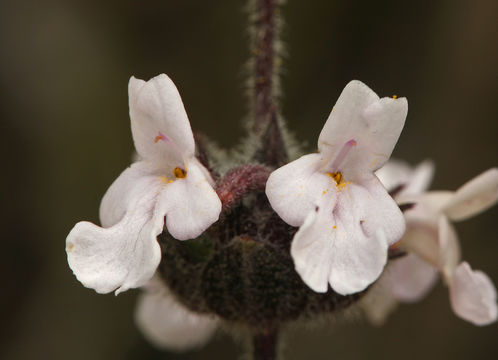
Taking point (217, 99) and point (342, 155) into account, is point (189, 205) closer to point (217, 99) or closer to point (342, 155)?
point (342, 155)

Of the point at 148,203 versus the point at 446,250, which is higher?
the point at 148,203

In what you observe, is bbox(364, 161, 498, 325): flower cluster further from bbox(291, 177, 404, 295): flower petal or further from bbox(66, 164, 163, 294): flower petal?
bbox(66, 164, 163, 294): flower petal

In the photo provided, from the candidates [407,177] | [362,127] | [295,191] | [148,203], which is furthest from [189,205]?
[407,177]

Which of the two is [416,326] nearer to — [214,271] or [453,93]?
[453,93]

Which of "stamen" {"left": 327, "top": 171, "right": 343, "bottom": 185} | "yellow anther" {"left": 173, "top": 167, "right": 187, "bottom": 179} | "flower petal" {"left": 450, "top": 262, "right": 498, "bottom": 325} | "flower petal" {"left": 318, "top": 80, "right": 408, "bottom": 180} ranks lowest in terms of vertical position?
"flower petal" {"left": 450, "top": 262, "right": 498, "bottom": 325}

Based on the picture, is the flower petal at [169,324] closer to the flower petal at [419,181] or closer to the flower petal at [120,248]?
the flower petal at [419,181]

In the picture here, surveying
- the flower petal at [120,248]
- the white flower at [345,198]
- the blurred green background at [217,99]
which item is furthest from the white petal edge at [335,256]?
the blurred green background at [217,99]

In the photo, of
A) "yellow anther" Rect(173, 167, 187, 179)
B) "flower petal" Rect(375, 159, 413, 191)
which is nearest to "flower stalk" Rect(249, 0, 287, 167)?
"yellow anther" Rect(173, 167, 187, 179)
